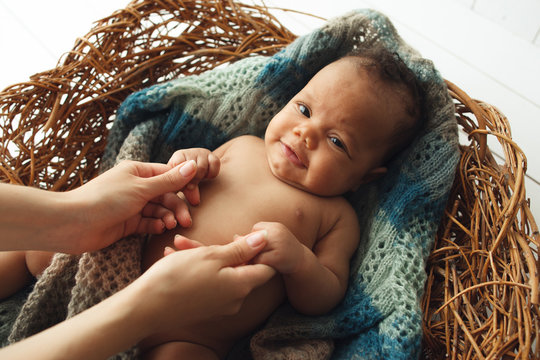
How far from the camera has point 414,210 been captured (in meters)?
1.24

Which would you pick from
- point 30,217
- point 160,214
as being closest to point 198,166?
point 160,214

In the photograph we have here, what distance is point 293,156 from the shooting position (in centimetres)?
119

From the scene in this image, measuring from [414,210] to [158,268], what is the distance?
688 millimetres

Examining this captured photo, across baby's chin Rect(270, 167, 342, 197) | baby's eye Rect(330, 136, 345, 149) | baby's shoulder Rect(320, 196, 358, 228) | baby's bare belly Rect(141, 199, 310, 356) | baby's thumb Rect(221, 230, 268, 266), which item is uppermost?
baby's eye Rect(330, 136, 345, 149)

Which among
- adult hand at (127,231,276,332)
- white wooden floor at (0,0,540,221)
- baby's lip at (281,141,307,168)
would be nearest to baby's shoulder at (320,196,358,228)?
baby's lip at (281,141,307,168)

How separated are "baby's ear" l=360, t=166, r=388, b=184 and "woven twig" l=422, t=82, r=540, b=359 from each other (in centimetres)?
20

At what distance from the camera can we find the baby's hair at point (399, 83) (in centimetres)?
119

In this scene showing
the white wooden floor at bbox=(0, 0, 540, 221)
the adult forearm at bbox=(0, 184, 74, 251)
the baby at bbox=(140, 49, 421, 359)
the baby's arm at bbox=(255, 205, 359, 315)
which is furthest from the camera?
the white wooden floor at bbox=(0, 0, 540, 221)

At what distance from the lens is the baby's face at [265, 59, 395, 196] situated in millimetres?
1169

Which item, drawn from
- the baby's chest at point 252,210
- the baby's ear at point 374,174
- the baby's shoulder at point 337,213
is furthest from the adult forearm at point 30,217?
the baby's ear at point 374,174

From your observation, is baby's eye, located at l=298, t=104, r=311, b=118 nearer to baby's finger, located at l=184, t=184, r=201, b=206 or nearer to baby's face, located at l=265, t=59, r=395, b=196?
baby's face, located at l=265, t=59, r=395, b=196

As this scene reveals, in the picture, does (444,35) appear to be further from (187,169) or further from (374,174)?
(187,169)

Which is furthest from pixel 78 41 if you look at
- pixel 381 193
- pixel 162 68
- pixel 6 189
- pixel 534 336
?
pixel 534 336

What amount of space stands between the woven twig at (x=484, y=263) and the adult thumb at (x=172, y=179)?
62 cm
